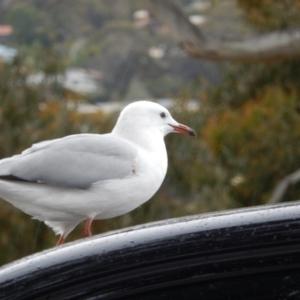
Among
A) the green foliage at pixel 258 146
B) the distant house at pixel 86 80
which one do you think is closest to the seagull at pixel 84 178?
the green foliage at pixel 258 146

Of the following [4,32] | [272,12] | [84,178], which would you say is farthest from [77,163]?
[4,32]

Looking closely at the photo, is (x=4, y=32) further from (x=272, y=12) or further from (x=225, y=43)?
(x=225, y=43)

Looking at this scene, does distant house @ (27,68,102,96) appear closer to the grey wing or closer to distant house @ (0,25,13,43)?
distant house @ (0,25,13,43)

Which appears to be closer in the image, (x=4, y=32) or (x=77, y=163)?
(x=77, y=163)

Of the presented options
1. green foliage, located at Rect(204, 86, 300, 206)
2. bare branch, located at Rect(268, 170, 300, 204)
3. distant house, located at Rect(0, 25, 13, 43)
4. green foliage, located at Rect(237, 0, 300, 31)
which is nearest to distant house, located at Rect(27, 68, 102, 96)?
distant house, located at Rect(0, 25, 13, 43)

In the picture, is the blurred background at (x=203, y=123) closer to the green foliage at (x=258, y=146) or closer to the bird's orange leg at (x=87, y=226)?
the green foliage at (x=258, y=146)

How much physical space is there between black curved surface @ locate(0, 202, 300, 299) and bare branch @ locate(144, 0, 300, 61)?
632 cm

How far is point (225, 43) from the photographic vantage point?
820 cm

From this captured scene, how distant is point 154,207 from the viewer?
8.32 m

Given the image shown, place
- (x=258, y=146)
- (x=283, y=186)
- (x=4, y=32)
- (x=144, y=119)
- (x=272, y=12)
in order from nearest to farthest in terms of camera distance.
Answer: (x=144, y=119)
(x=283, y=186)
(x=258, y=146)
(x=272, y=12)
(x=4, y=32)

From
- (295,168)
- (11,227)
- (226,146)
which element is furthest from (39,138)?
(295,168)

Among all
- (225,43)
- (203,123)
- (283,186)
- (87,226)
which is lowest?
(203,123)

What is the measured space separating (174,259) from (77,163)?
1.90 meters

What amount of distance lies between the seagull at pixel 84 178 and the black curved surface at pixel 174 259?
65.9 inches
